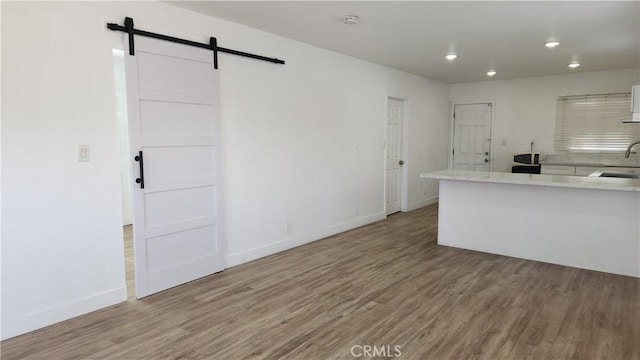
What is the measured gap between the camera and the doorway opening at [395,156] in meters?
6.49

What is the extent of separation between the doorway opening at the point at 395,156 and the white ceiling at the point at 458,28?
3.28ft

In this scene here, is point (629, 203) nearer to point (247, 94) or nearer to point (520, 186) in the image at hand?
point (520, 186)

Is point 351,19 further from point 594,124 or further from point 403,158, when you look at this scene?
point 594,124

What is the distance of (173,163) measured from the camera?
3375 millimetres

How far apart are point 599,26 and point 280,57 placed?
3169 mm

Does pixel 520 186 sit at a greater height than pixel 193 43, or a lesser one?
lesser

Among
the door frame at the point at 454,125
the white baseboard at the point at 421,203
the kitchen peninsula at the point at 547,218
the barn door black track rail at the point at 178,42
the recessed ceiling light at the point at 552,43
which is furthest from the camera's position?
the door frame at the point at 454,125

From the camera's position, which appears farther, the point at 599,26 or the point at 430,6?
the point at 599,26

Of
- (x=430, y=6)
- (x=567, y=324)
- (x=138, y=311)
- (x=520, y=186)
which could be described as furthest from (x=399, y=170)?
(x=138, y=311)

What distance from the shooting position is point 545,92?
23.0 feet

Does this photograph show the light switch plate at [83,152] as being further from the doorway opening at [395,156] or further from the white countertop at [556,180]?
the doorway opening at [395,156]

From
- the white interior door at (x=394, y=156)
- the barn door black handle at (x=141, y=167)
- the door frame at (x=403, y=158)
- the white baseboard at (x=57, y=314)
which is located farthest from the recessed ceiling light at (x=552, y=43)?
the white baseboard at (x=57, y=314)

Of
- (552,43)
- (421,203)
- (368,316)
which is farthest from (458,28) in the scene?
(421,203)

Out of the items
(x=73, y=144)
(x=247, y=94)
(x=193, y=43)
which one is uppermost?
(x=193, y=43)
